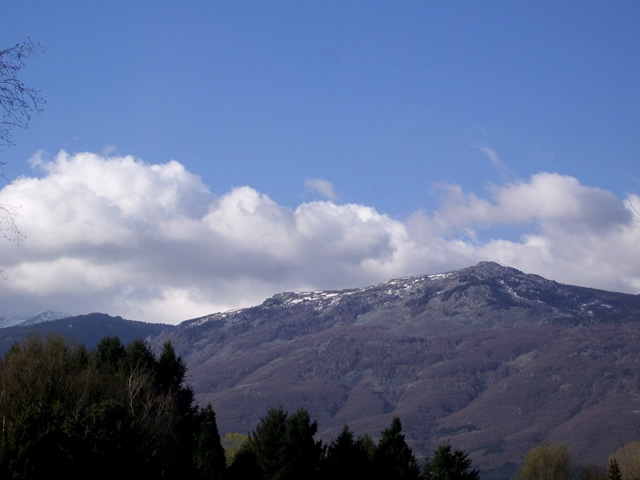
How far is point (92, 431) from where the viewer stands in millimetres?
38906

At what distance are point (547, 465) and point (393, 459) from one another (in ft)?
168

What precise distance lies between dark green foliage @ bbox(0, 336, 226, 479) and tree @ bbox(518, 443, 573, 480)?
197 ft

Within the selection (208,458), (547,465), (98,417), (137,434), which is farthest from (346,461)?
(547,465)

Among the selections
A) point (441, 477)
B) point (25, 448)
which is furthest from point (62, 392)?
point (441, 477)

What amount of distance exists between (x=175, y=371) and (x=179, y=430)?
598 cm

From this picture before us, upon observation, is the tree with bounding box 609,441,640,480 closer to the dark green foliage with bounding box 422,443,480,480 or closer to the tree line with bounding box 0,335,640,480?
the tree line with bounding box 0,335,640,480

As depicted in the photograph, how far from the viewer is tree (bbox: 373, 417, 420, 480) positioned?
218ft

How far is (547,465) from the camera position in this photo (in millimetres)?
111250

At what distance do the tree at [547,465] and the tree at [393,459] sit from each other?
46893mm

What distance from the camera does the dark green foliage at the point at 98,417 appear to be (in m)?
36.1

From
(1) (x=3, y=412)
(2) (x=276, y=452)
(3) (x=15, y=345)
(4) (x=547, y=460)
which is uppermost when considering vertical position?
(3) (x=15, y=345)

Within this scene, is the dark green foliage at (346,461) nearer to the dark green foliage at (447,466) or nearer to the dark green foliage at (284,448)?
the dark green foliage at (284,448)

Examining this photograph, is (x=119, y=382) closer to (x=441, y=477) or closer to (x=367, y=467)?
(x=367, y=467)

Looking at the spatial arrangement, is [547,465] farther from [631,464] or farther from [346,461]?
[346,461]
